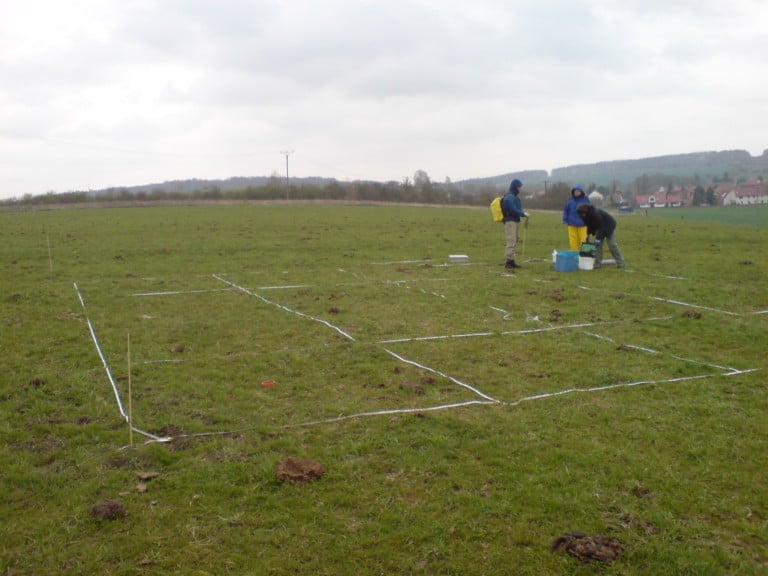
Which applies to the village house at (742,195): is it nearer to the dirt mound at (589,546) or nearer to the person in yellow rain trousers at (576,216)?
the person in yellow rain trousers at (576,216)

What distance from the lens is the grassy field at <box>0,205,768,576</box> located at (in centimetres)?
365

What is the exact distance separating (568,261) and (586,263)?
0.43m

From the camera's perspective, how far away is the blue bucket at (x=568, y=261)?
14591 millimetres

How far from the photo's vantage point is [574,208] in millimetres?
14852

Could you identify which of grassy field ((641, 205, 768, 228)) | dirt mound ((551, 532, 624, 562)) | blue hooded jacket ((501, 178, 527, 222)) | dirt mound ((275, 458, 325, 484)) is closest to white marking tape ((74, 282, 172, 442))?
dirt mound ((275, 458, 325, 484))

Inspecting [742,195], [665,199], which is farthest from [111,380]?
[742,195]

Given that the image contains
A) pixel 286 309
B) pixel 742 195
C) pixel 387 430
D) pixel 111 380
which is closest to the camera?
pixel 387 430

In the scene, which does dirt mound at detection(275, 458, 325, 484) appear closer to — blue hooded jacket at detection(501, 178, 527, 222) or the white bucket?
blue hooded jacket at detection(501, 178, 527, 222)

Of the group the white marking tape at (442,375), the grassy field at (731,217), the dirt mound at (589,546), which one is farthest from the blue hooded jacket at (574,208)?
the grassy field at (731,217)

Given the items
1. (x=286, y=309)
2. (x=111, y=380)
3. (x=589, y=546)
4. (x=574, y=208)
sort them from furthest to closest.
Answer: (x=574, y=208)
(x=286, y=309)
(x=111, y=380)
(x=589, y=546)

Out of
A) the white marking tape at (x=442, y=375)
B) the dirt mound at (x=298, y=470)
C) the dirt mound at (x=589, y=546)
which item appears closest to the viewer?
the dirt mound at (x=589, y=546)

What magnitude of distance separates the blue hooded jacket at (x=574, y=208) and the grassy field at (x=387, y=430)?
329 centimetres

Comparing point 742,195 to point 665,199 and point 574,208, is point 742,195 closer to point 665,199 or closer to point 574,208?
point 665,199

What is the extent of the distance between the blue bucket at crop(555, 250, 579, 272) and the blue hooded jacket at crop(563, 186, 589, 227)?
809mm
